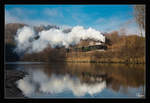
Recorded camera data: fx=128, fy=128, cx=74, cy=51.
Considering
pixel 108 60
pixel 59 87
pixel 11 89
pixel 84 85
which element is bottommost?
pixel 84 85

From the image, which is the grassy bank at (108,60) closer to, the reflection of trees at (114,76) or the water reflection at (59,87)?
the reflection of trees at (114,76)

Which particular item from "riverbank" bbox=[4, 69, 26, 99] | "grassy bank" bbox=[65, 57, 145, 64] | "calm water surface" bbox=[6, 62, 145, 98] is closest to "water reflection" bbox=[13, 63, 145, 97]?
"calm water surface" bbox=[6, 62, 145, 98]

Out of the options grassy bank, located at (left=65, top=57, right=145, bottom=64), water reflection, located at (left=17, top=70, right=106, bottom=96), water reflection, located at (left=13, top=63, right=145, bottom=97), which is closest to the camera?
water reflection, located at (left=13, top=63, right=145, bottom=97)

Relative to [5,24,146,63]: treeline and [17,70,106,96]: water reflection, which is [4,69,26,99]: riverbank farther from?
[5,24,146,63]: treeline

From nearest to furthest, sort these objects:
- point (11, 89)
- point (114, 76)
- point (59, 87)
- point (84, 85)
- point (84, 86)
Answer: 1. point (11, 89)
2. point (59, 87)
3. point (84, 86)
4. point (84, 85)
5. point (114, 76)

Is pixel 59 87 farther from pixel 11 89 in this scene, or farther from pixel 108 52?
pixel 108 52

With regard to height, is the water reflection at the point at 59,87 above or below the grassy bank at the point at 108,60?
below

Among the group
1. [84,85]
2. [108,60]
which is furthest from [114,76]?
[108,60]

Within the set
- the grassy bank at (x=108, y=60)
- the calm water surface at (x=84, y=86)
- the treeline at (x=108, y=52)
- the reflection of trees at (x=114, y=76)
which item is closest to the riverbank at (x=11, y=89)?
the calm water surface at (x=84, y=86)

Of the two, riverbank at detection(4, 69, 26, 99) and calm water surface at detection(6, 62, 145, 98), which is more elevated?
riverbank at detection(4, 69, 26, 99)
